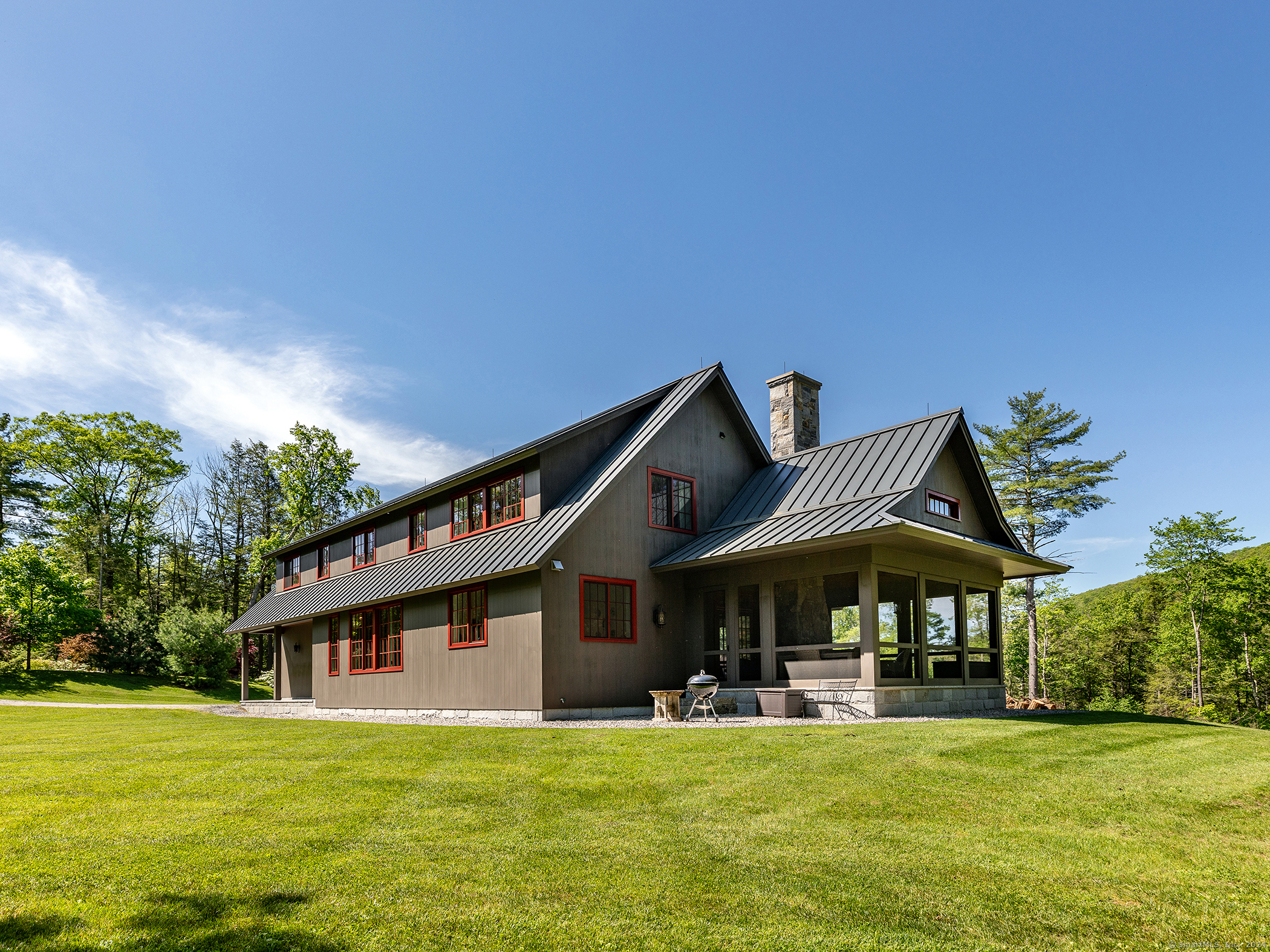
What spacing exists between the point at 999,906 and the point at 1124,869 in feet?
4.14

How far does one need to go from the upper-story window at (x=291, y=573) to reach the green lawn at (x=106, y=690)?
14.9ft

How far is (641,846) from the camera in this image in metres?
5.26

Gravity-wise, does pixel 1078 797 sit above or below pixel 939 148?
below

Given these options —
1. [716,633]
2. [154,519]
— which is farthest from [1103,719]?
[154,519]

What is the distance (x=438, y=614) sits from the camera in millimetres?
16094

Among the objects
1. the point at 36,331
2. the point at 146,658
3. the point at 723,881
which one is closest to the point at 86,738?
the point at 723,881

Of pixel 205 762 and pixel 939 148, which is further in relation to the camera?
pixel 939 148

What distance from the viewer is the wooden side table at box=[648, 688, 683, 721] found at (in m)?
12.7

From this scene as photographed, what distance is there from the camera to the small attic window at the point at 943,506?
14685 mm

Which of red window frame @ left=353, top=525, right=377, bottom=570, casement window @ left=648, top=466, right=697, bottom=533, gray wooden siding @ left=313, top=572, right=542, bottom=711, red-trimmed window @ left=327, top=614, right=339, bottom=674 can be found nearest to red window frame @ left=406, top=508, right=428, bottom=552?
gray wooden siding @ left=313, top=572, right=542, bottom=711

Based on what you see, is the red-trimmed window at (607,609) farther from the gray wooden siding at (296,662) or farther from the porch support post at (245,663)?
the porch support post at (245,663)

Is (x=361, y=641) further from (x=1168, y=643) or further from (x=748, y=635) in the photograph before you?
(x=1168, y=643)

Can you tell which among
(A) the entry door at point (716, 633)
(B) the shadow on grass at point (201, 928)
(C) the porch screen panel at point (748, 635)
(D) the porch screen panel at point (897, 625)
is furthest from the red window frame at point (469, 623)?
(B) the shadow on grass at point (201, 928)

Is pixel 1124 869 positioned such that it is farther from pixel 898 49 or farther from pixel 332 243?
pixel 332 243
